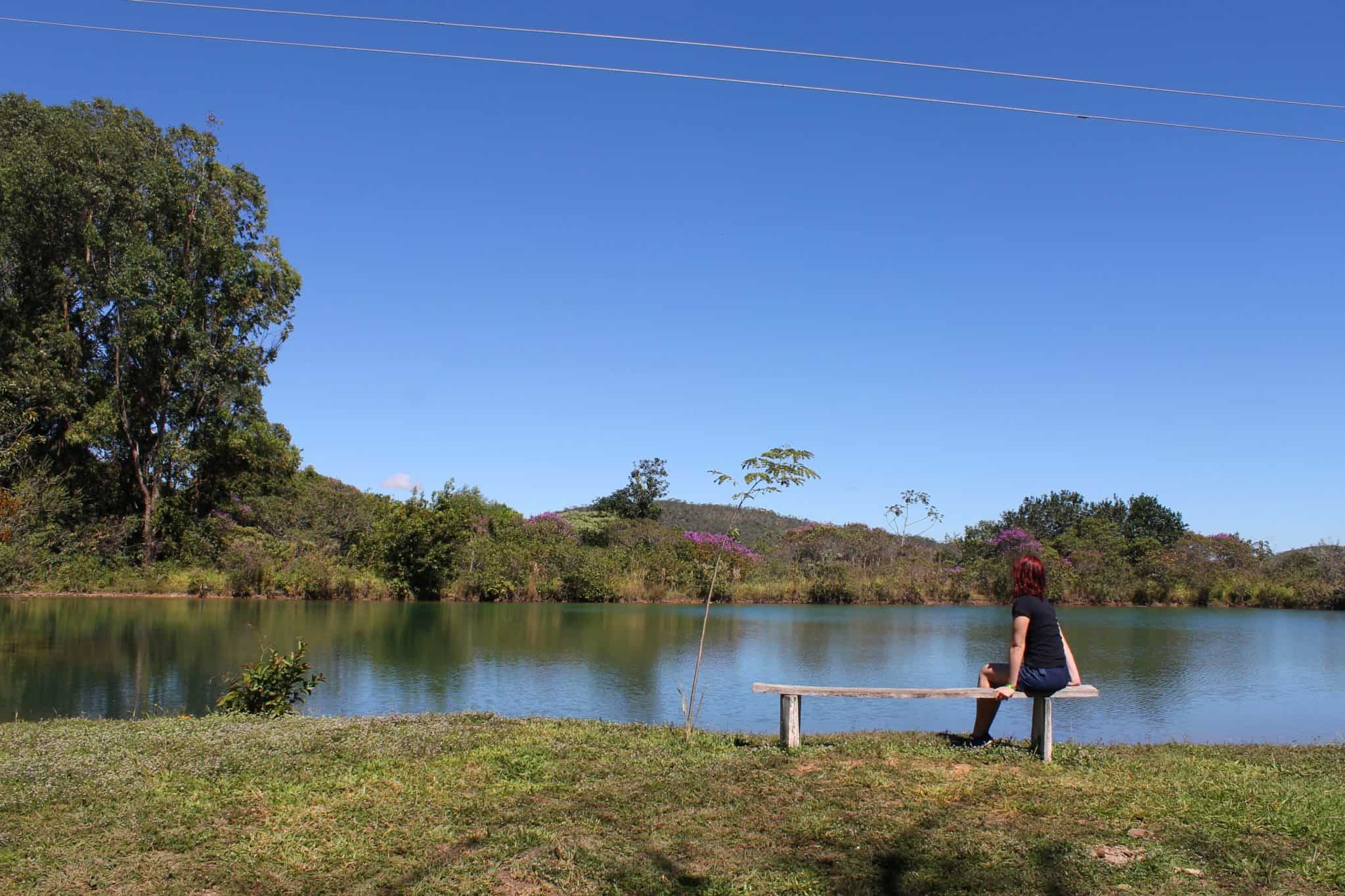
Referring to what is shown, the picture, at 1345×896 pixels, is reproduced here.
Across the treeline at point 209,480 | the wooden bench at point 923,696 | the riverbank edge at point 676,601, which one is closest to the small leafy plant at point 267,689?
the wooden bench at point 923,696

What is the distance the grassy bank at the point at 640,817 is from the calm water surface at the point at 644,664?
364cm

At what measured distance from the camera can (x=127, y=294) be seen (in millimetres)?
24453

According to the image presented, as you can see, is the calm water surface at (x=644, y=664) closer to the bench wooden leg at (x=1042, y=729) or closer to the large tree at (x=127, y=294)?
the bench wooden leg at (x=1042, y=729)

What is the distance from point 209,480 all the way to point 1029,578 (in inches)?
1145

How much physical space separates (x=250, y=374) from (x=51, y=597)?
8.05m

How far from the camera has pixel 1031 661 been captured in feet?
19.6

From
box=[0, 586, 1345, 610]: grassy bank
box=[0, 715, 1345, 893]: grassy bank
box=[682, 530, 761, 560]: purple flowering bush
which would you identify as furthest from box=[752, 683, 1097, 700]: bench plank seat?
box=[682, 530, 761, 560]: purple flowering bush

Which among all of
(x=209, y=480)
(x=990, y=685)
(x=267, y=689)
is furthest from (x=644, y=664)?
(x=209, y=480)

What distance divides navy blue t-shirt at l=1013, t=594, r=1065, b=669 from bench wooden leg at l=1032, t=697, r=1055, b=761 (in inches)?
9.3

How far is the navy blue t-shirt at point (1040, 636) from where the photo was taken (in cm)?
596

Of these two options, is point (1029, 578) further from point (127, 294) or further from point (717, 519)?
point (717, 519)

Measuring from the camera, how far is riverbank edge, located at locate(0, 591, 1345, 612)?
2456 centimetres

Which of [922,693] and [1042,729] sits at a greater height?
[922,693]

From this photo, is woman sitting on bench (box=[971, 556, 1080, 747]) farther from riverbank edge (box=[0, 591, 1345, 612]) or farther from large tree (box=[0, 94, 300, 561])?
large tree (box=[0, 94, 300, 561])
